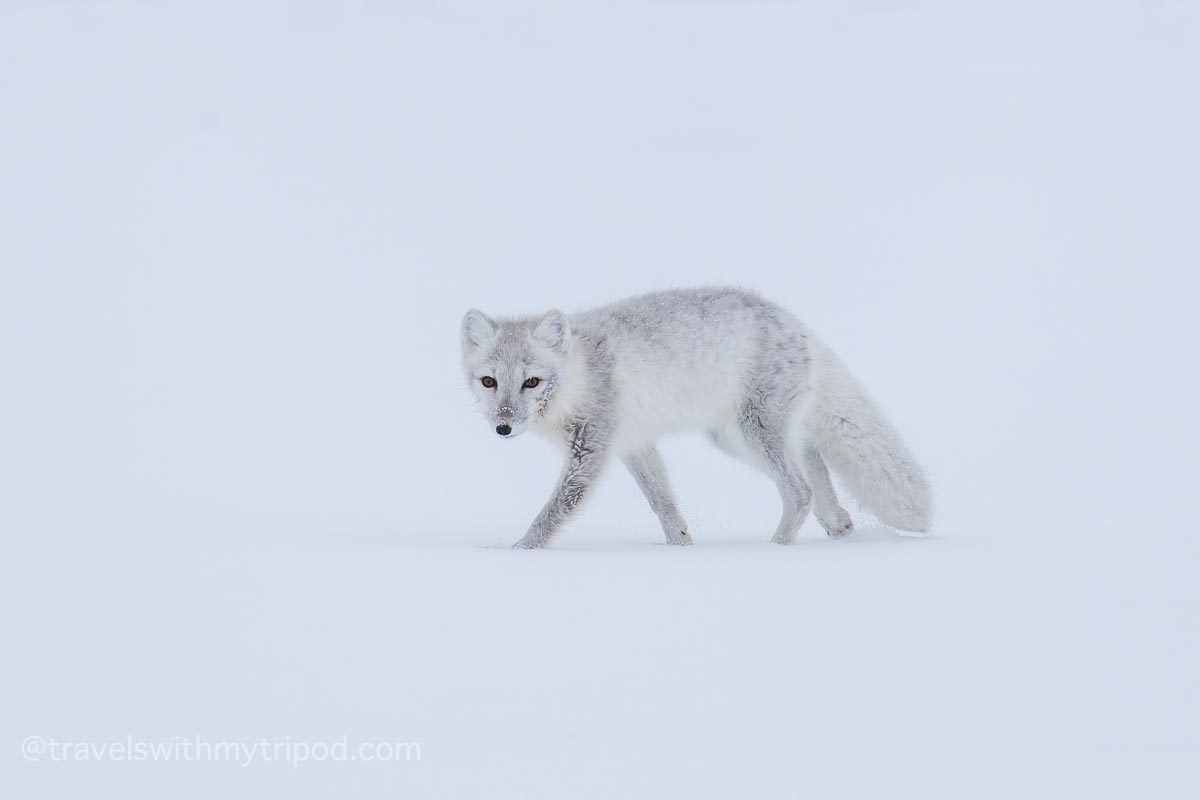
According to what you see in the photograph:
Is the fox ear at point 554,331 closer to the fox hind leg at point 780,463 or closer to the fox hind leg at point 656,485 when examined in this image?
the fox hind leg at point 656,485

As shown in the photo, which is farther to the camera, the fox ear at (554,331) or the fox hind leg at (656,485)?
the fox hind leg at (656,485)

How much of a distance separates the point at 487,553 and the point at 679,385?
4.54ft

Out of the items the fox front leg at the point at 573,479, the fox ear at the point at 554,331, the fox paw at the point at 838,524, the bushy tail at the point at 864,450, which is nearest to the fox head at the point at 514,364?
the fox ear at the point at 554,331

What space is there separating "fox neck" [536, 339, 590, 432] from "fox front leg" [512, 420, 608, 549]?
72 mm

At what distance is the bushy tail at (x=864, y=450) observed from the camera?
17.2ft

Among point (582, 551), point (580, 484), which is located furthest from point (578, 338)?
point (582, 551)

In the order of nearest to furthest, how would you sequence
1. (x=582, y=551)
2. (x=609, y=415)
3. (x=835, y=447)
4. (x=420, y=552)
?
1. (x=420, y=552)
2. (x=582, y=551)
3. (x=609, y=415)
4. (x=835, y=447)

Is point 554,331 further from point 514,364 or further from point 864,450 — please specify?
point 864,450

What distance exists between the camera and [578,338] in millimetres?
5078

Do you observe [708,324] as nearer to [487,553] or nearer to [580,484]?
[580,484]

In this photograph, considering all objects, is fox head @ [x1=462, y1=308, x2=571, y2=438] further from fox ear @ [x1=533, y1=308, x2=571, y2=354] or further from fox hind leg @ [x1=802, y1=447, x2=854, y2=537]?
fox hind leg @ [x1=802, y1=447, x2=854, y2=537]

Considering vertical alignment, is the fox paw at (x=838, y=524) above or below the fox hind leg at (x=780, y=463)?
below

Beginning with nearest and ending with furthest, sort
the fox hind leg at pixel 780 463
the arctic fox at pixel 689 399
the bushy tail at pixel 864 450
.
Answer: the arctic fox at pixel 689 399 < the fox hind leg at pixel 780 463 < the bushy tail at pixel 864 450

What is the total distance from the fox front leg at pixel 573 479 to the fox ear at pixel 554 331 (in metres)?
0.38
